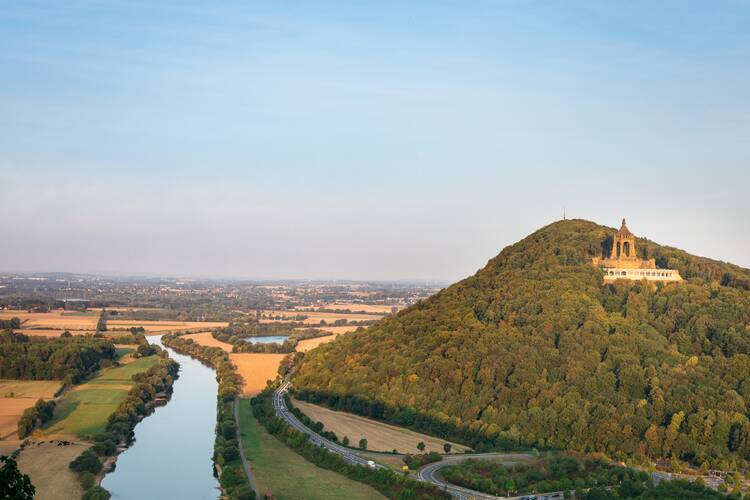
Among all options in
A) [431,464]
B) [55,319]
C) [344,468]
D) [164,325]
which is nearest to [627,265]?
[431,464]

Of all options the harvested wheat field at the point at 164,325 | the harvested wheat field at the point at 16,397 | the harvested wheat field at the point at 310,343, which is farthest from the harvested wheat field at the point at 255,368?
the harvested wheat field at the point at 164,325

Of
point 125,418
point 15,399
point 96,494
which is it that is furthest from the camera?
point 15,399

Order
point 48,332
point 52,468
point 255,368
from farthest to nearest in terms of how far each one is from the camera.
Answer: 1. point 48,332
2. point 255,368
3. point 52,468

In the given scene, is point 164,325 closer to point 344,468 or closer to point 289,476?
point 289,476

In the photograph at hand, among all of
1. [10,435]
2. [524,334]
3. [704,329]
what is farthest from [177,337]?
[704,329]

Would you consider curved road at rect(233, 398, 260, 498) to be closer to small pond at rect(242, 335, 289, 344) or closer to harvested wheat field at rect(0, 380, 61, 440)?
harvested wheat field at rect(0, 380, 61, 440)

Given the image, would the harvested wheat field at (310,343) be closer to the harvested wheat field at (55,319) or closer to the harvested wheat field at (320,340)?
the harvested wheat field at (320,340)
